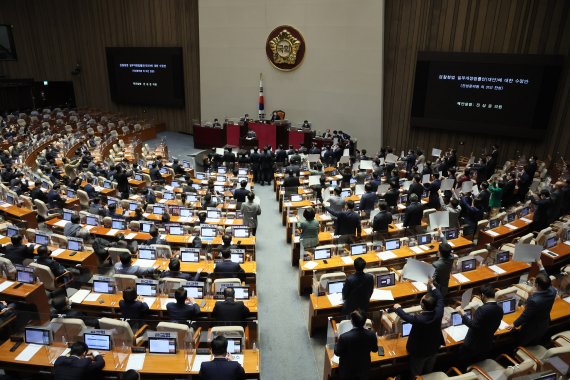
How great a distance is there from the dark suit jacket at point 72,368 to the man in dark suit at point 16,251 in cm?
385

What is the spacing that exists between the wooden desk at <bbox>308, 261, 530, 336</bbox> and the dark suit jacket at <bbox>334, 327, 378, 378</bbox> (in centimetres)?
141

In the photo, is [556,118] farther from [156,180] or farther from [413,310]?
[156,180]

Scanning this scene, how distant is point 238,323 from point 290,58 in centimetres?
1669

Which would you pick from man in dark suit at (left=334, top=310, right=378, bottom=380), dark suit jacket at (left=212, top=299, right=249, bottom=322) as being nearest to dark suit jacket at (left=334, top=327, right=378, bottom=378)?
man in dark suit at (left=334, top=310, right=378, bottom=380)

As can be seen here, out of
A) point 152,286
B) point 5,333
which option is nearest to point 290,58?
point 152,286

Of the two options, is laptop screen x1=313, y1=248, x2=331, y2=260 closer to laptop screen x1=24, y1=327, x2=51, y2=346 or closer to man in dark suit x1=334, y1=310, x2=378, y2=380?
man in dark suit x1=334, y1=310, x2=378, y2=380

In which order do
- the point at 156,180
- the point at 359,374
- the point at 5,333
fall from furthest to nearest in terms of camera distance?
the point at 156,180 → the point at 5,333 → the point at 359,374

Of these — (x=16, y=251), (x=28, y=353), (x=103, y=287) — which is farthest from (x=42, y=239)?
(x=28, y=353)

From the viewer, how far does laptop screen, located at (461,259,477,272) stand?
7.17 metres

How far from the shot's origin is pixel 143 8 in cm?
2302

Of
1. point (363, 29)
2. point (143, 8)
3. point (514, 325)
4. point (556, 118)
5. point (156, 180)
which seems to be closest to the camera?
point (514, 325)

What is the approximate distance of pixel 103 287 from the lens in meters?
6.60

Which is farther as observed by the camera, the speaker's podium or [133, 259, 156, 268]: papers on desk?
the speaker's podium

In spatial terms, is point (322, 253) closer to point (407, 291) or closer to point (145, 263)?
point (407, 291)
